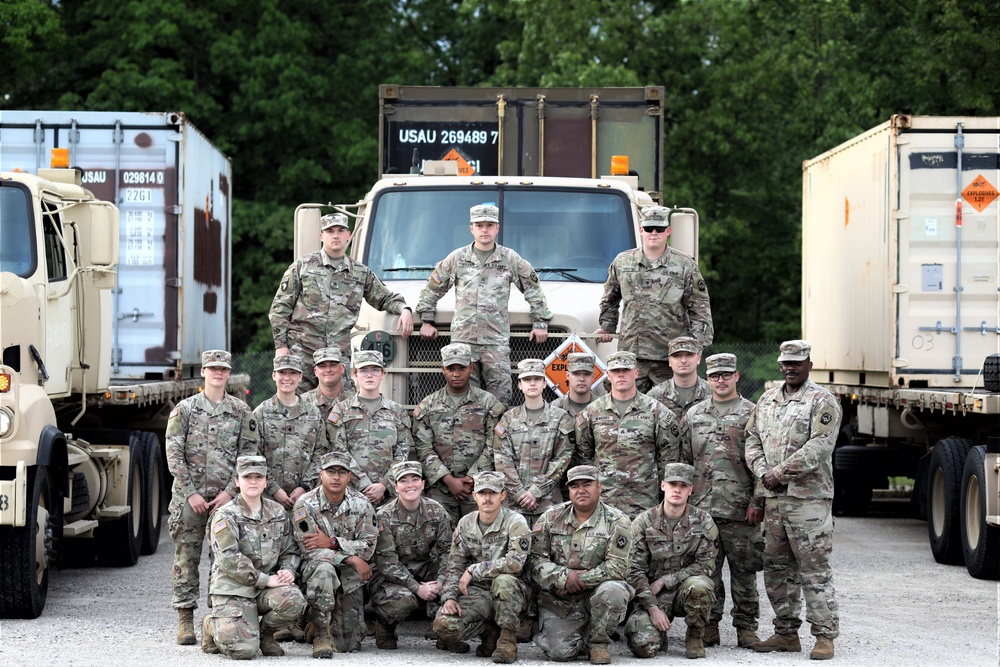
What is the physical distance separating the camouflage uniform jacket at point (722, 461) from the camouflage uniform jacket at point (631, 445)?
15cm

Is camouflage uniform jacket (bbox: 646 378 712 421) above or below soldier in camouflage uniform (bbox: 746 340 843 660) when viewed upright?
above

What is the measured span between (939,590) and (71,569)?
6789mm

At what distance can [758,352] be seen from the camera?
23047mm

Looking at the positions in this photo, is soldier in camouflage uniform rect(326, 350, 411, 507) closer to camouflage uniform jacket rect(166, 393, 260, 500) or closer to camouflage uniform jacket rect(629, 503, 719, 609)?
camouflage uniform jacket rect(166, 393, 260, 500)

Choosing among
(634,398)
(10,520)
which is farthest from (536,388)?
(10,520)

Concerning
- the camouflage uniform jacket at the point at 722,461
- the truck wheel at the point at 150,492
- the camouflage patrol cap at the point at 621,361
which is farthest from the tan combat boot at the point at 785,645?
the truck wheel at the point at 150,492

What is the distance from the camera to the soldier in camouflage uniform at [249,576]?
8383 millimetres

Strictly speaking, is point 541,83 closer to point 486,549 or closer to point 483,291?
point 483,291

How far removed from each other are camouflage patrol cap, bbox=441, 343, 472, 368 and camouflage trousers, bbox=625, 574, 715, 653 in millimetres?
1850

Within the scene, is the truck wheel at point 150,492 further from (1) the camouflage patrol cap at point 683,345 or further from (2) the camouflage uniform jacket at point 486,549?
(1) the camouflage patrol cap at point 683,345

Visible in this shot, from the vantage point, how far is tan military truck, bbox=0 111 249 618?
961 centimetres

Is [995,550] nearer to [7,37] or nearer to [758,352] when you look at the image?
[758,352]

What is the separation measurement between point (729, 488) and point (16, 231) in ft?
16.3

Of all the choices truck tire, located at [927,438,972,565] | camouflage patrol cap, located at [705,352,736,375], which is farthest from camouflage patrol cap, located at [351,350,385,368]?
truck tire, located at [927,438,972,565]
